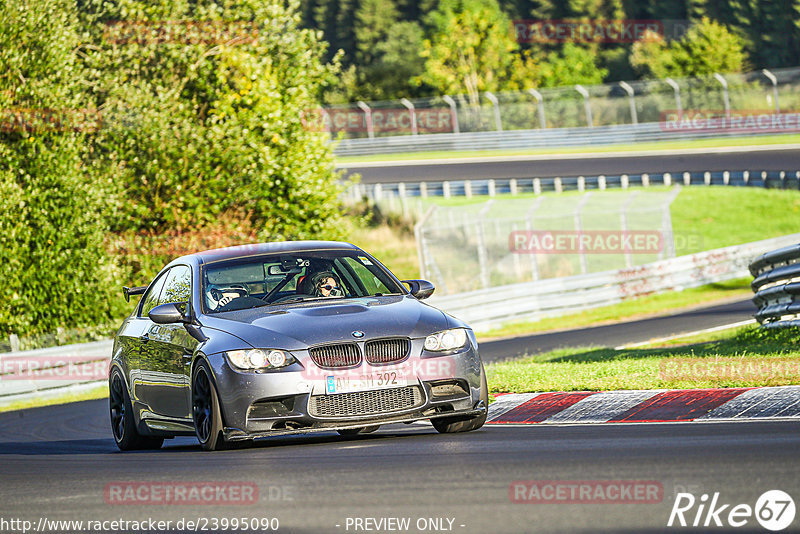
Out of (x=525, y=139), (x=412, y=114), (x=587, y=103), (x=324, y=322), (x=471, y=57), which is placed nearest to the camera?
(x=324, y=322)

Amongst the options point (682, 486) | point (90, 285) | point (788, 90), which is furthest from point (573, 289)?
point (788, 90)

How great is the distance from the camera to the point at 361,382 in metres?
8.20

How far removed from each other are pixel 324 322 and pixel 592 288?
2065 centimetres

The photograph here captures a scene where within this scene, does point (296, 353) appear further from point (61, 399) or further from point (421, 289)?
point (61, 399)

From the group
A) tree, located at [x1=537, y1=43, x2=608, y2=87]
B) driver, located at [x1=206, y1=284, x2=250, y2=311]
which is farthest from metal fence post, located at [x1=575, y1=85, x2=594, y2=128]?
driver, located at [x1=206, y1=284, x2=250, y2=311]

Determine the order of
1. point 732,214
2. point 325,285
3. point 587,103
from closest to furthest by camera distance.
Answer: point 325,285
point 732,214
point 587,103

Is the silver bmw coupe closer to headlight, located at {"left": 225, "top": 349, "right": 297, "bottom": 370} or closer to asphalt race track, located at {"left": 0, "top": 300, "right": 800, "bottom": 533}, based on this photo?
headlight, located at {"left": 225, "top": 349, "right": 297, "bottom": 370}

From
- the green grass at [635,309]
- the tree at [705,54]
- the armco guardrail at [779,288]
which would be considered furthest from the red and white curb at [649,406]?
the tree at [705,54]

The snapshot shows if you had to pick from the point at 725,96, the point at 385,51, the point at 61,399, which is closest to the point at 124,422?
the point at 61,399

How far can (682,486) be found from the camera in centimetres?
566

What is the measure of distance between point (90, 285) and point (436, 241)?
7.95m

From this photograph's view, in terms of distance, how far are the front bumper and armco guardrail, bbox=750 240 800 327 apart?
5707mm

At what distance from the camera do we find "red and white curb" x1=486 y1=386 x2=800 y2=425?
340 inches

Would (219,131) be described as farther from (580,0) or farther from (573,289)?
(580,0)
